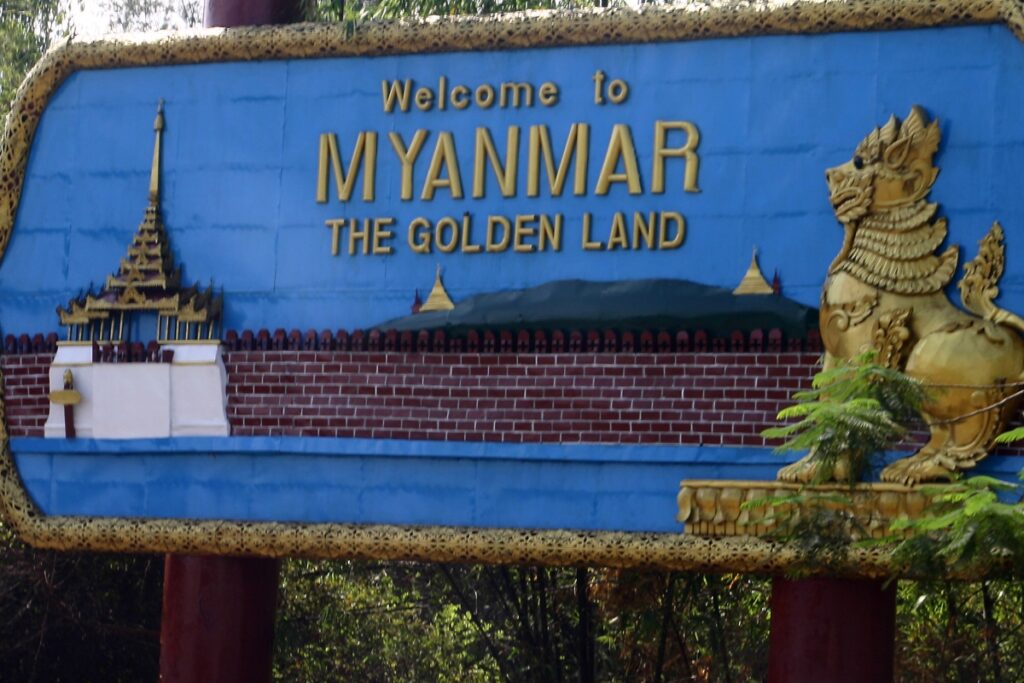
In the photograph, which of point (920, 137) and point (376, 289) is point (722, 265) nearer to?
point (920, 137)

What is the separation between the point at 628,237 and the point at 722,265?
0.55m

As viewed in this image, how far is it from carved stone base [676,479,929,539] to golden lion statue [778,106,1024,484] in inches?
3.4

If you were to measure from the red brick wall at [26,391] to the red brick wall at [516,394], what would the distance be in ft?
3.96

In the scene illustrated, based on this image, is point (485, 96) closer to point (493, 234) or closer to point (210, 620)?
point (493, 234)

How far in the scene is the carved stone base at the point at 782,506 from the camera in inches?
371

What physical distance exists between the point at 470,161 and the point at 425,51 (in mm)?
719

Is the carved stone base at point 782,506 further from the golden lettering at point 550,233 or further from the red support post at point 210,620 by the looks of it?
the red support post at point 210,620

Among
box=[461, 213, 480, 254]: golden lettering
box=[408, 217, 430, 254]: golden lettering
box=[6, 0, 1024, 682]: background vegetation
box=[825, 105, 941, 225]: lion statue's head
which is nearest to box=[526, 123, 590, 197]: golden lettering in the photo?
box=[461, 213, 480, 254]: golden lettering

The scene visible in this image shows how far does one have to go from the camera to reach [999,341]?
9.45 meters

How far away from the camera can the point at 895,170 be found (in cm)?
980

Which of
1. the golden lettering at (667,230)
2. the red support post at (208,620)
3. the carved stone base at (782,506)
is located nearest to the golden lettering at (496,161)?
the golden lettering at (667,230)

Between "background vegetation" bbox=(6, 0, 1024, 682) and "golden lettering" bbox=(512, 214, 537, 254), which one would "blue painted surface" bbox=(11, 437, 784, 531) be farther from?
"background vegetation" bbox=(6, 0, 1024, 682)

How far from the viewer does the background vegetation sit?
1534 cm

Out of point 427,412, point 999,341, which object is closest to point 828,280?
point 999,341
